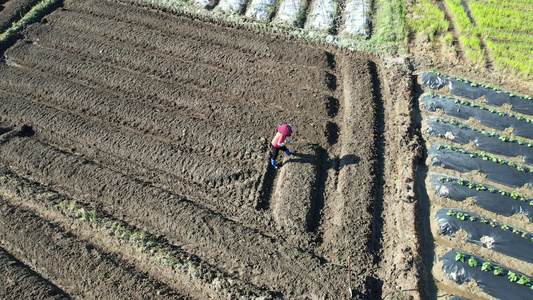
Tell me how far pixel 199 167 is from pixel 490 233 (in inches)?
306

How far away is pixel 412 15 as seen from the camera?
1627 cm

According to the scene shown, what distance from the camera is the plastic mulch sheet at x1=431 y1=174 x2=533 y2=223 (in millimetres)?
9805

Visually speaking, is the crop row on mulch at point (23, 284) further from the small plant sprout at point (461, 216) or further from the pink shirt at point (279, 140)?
the small plant sprout at point (461, 216)

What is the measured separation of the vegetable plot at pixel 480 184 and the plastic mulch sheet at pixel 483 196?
2 cm

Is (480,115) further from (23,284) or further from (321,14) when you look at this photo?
(23,284)

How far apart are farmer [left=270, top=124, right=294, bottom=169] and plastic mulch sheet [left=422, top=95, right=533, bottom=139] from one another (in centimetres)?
545

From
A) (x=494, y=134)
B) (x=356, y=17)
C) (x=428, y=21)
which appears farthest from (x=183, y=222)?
(x=428, y=21)

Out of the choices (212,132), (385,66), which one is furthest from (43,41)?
(385,66)

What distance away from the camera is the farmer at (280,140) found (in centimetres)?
996

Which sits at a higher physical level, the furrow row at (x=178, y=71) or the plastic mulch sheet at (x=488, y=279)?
the furrow row at (x=178, y=71)

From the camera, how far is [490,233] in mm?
9227

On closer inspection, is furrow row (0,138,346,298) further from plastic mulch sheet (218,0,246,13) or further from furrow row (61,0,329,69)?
plastic mulch sheet (218,0,246,13)

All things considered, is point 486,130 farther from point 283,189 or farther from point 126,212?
point 126,212

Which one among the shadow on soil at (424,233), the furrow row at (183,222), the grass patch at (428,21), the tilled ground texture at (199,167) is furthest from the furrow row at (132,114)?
the grass patch at (428,21)
